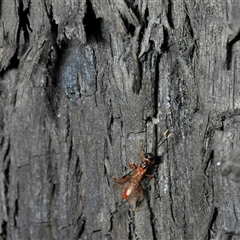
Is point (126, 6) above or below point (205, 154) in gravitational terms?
above

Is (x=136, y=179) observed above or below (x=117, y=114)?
below

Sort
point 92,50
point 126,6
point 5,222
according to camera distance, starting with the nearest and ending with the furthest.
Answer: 1. point 126,6
2. point 92,50
3. point 5,222

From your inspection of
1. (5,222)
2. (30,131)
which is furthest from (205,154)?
(5,222)

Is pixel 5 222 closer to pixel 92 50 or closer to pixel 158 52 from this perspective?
pixel 92 50
